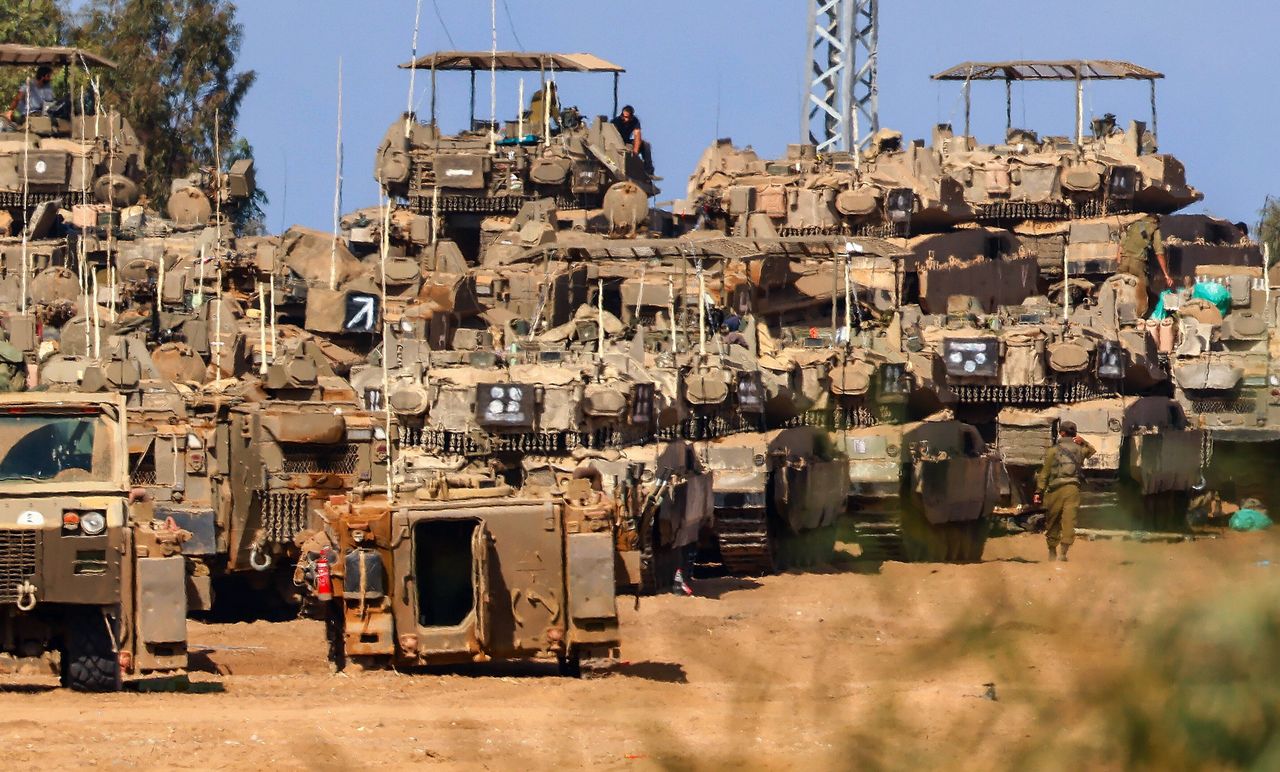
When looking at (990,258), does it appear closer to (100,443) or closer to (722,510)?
(722,510)

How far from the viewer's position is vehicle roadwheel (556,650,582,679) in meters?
15.0

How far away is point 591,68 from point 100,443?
3924cm

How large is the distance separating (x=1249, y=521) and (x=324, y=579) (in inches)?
484

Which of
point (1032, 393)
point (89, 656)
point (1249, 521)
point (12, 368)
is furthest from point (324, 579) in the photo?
point (1032, 393)

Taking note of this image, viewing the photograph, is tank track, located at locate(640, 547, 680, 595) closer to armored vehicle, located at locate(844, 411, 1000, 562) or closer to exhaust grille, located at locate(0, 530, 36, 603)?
armored vehicle, located at locate(844, 411, 1000, 562)

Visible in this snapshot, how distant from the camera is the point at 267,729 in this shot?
10828 mm

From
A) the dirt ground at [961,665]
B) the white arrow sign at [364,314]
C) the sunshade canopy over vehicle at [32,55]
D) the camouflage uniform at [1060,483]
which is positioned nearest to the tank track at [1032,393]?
the camouflage uniform at [1060,483]

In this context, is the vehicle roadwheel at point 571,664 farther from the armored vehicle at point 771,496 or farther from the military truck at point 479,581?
the armored vehicle at point 771,496

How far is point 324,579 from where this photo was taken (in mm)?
14938

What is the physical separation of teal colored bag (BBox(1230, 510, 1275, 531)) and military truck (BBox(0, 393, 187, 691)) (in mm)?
9779

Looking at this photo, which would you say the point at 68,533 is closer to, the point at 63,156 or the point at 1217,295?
the point at 1217,295

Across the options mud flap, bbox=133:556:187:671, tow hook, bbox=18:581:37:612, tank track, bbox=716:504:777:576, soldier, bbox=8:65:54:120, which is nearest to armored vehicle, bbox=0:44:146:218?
soldier, bbox=8:65:54:120

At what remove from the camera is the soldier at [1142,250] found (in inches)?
1794

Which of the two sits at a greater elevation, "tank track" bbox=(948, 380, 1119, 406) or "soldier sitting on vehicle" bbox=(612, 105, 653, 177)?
"soldier sitting on vehicle" bbox=(612, 105, 653, 177)
